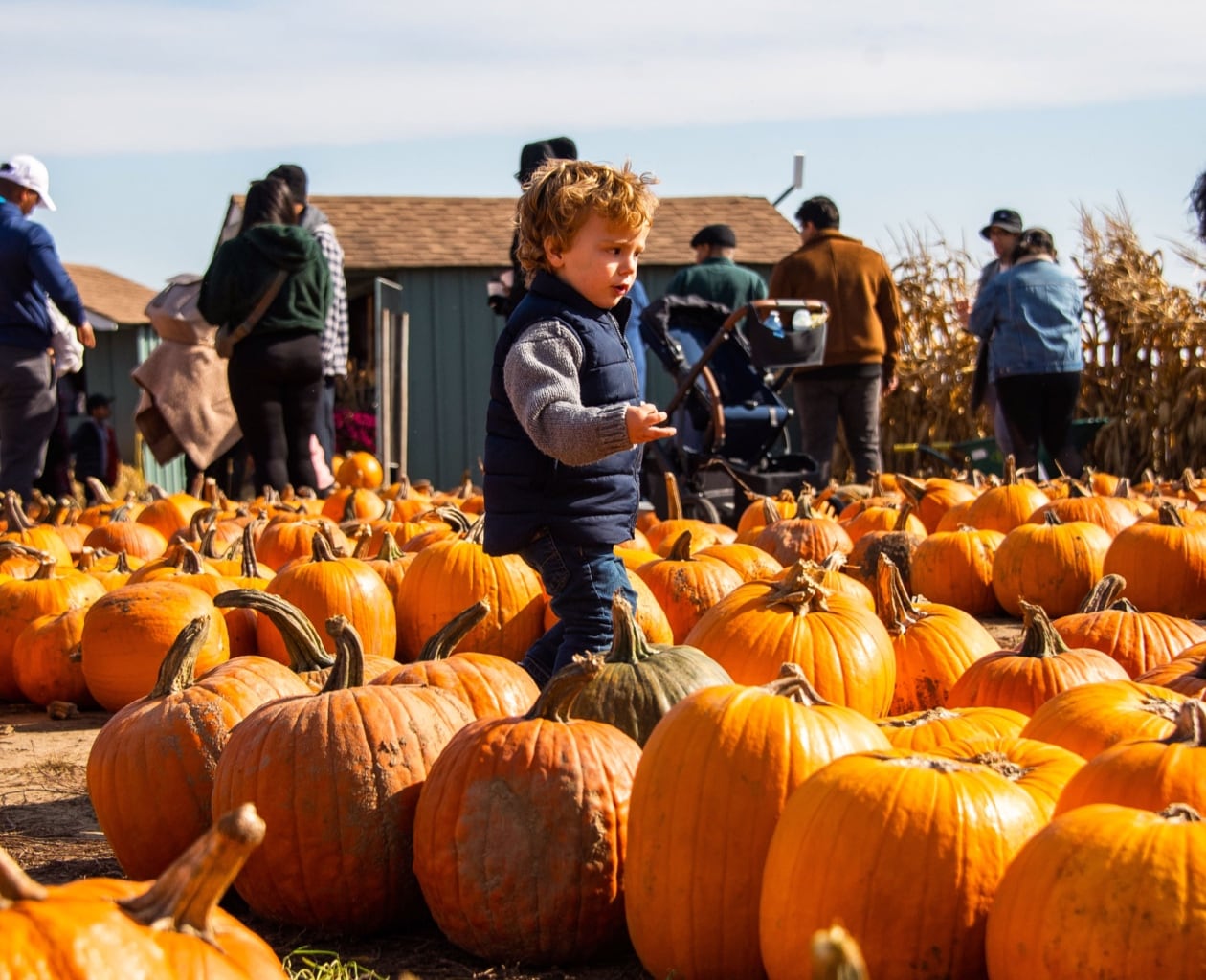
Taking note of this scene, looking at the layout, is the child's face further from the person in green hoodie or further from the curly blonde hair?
the person in green hoodie

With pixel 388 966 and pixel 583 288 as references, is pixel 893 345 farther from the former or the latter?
pixel 388 966

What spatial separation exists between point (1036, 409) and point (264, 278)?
203 inches

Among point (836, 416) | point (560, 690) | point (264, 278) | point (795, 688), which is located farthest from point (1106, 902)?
point (836, 416)

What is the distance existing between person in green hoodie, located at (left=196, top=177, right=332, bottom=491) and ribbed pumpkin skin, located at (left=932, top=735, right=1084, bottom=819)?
6603 mm

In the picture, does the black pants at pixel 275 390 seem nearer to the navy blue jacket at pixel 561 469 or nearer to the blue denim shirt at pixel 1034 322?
the blue denim shirt at pixel 1034 322

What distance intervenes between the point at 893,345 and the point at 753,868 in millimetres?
7992

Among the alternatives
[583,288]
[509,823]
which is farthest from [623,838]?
[583,288]

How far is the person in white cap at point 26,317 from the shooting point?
870 centimetres

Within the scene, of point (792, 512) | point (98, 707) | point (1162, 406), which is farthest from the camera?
point (1162, 406)

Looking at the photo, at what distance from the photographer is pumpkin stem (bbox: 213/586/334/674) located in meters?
3.43

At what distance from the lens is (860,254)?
988 centimetres

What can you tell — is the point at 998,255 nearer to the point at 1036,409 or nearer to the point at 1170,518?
the point at 1036,409

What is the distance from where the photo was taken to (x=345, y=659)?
3074 mm

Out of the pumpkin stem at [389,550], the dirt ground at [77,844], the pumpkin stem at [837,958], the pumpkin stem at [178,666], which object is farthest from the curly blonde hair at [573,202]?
the pumpkin stem at [837,958]
